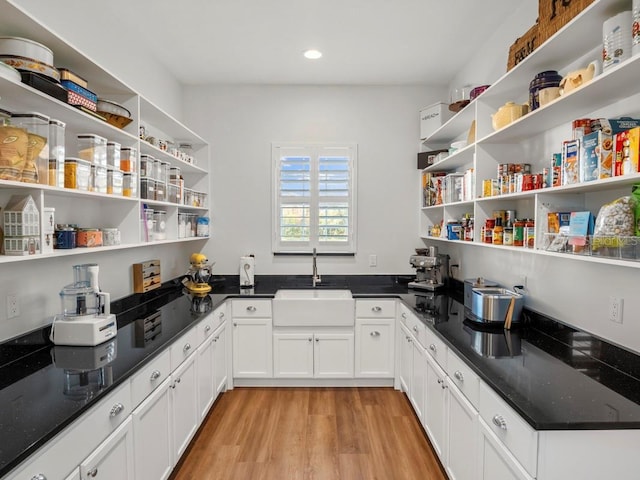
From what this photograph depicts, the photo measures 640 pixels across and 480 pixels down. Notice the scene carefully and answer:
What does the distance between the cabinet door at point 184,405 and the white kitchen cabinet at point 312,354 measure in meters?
0.89

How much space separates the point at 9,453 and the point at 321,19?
8.89ft

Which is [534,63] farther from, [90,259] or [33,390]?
[90,259]

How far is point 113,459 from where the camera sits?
1405 mm

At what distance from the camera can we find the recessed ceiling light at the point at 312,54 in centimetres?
295

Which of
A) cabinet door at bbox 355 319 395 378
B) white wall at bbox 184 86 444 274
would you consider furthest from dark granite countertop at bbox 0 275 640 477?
white wall at bbox 184 86 444 274

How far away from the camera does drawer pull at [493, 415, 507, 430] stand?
4.32 feet

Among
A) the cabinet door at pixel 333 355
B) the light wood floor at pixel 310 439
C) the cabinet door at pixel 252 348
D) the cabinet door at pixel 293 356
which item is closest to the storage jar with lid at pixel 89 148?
the cabinet door at pixel 252 348

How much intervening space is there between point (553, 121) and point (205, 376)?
104 inches

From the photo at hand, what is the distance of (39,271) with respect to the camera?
184 centimetres

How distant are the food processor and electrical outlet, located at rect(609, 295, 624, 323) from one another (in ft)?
7.74

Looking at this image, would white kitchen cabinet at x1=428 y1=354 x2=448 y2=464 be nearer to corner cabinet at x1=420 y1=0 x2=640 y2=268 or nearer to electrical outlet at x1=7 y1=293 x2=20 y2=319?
corner cabinet at x1=420 y1=0 x2=640 y2=268

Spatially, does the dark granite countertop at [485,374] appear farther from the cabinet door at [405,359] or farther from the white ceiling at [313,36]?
the white ceiling at [313,36]

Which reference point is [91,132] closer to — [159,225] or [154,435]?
[159,225]

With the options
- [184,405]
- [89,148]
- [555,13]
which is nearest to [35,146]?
[89,148]
